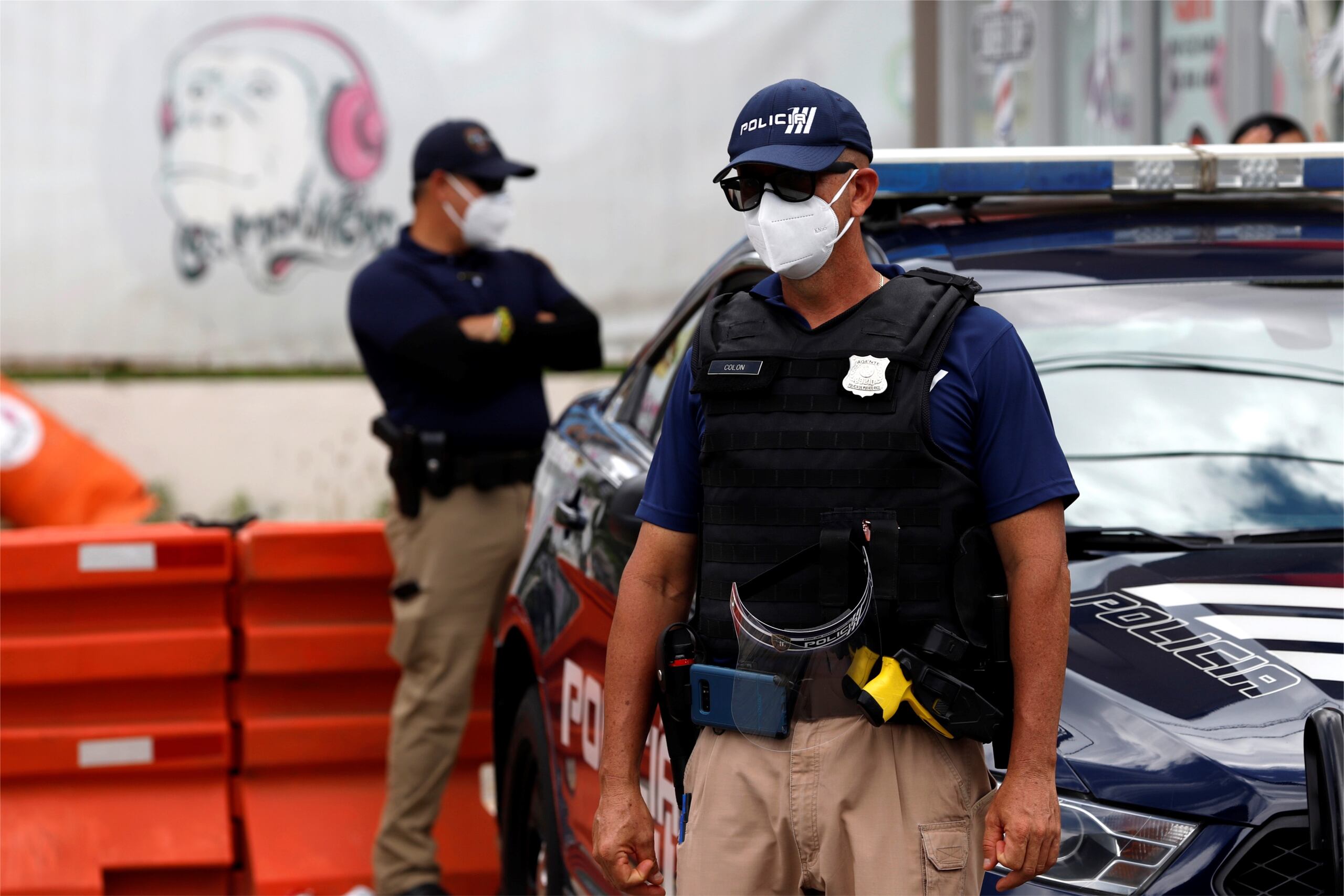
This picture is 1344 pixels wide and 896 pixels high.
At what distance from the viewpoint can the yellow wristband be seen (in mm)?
5023

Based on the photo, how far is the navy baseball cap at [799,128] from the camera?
2574mm

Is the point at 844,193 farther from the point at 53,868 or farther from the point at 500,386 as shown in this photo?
the point at 53,868

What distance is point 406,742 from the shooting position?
5.06 meters

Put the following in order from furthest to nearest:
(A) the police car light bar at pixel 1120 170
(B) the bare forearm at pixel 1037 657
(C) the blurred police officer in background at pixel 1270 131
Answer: (C) the blurred police officer in background at pixel 1270 131 < (A) the police car light bar at pixel 1120 170 < (B) the bare forearm at pixel 1037 657

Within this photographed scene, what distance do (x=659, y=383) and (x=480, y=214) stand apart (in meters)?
1.19

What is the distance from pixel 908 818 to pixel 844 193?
2.93 ft

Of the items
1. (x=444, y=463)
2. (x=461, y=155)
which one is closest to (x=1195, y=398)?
(x=444, y=463)

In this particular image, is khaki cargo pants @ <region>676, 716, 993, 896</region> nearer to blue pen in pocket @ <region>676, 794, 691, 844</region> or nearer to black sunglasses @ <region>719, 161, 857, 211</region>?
blue pen in pocket @ <region>676, 794, 691, 844</region>

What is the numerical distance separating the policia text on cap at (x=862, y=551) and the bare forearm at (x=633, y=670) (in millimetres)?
104

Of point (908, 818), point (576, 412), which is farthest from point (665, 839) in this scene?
point (576, 412)

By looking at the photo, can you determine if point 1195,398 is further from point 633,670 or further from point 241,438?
point 241,438

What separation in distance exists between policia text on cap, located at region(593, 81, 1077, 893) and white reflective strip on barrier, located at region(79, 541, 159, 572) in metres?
3.07

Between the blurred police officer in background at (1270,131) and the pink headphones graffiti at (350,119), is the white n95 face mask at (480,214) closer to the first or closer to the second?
the blurred police officer in background at (1270,131)

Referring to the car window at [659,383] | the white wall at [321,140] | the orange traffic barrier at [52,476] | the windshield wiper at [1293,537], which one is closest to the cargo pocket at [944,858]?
the windshield wiper at [1293,537]
